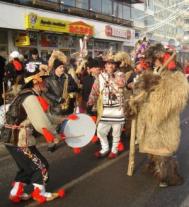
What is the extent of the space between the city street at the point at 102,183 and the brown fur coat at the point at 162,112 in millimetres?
544

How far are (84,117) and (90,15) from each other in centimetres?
2429

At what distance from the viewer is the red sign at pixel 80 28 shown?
2464 centimetres

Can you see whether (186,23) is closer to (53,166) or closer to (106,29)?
(106,29)

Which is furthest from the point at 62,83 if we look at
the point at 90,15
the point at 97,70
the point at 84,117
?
the point at 90,15

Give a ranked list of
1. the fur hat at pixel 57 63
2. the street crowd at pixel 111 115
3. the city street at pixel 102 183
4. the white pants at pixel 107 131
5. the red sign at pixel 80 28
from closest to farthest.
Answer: the street crowd at pixel 111 115 → the city street at pixel 102 183 → the white pants at pixel 107 131 → the fur hat at pixel 57 63 → the red sign at pixel 80 28

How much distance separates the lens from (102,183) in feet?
19.3

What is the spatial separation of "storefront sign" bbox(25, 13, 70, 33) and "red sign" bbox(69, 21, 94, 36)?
1.89ft

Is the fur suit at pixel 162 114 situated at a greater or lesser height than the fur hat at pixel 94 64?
lesser

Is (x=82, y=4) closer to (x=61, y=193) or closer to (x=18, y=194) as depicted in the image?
(x=61, y=193)

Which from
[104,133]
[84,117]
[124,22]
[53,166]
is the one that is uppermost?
[124,22]

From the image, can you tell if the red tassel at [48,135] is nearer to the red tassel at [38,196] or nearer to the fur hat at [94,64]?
the red tassel at [38,196]


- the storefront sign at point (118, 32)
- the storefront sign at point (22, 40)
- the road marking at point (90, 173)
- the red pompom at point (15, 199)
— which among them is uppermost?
the storefront sign at point (118, 32)

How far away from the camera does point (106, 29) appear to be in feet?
99.5

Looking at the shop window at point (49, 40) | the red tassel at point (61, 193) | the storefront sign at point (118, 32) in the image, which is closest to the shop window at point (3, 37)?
the shop window at point (49, 40)
